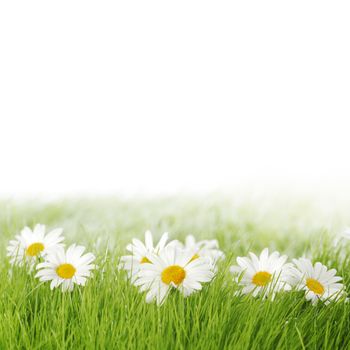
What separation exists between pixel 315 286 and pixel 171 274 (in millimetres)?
537

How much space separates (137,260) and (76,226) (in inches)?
77.9

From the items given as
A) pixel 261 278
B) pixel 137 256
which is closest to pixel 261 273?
pixel 261 278

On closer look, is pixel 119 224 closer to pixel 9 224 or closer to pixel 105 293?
pixel 9 224

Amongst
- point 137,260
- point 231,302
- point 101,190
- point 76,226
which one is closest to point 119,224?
point 76,226

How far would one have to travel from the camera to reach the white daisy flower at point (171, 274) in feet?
7.28

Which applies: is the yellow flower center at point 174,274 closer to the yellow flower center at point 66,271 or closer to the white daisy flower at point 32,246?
the yellow flower center at point 66,271

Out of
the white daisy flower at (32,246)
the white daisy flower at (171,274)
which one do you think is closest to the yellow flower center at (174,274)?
the white daisy flower at (171,274)

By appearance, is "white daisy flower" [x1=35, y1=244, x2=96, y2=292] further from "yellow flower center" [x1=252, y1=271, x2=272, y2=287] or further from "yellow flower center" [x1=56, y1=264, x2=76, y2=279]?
"yellow flower center" [x1=252, y1=271, x2=272, y2=287]

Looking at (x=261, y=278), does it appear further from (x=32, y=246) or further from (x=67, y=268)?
(x=32, y=246)

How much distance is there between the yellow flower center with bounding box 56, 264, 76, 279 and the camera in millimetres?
2420

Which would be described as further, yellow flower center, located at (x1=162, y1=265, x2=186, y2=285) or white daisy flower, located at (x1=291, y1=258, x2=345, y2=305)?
white daisy flower, located at (x1=291, y1=258, x2=345, y2=305)

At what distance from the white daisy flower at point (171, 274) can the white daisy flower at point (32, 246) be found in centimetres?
49

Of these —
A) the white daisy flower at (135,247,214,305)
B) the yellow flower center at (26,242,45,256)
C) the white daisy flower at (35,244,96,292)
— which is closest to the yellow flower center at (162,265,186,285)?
the white daisy flower at (135,247,214,305)

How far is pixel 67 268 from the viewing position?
8.01ft
